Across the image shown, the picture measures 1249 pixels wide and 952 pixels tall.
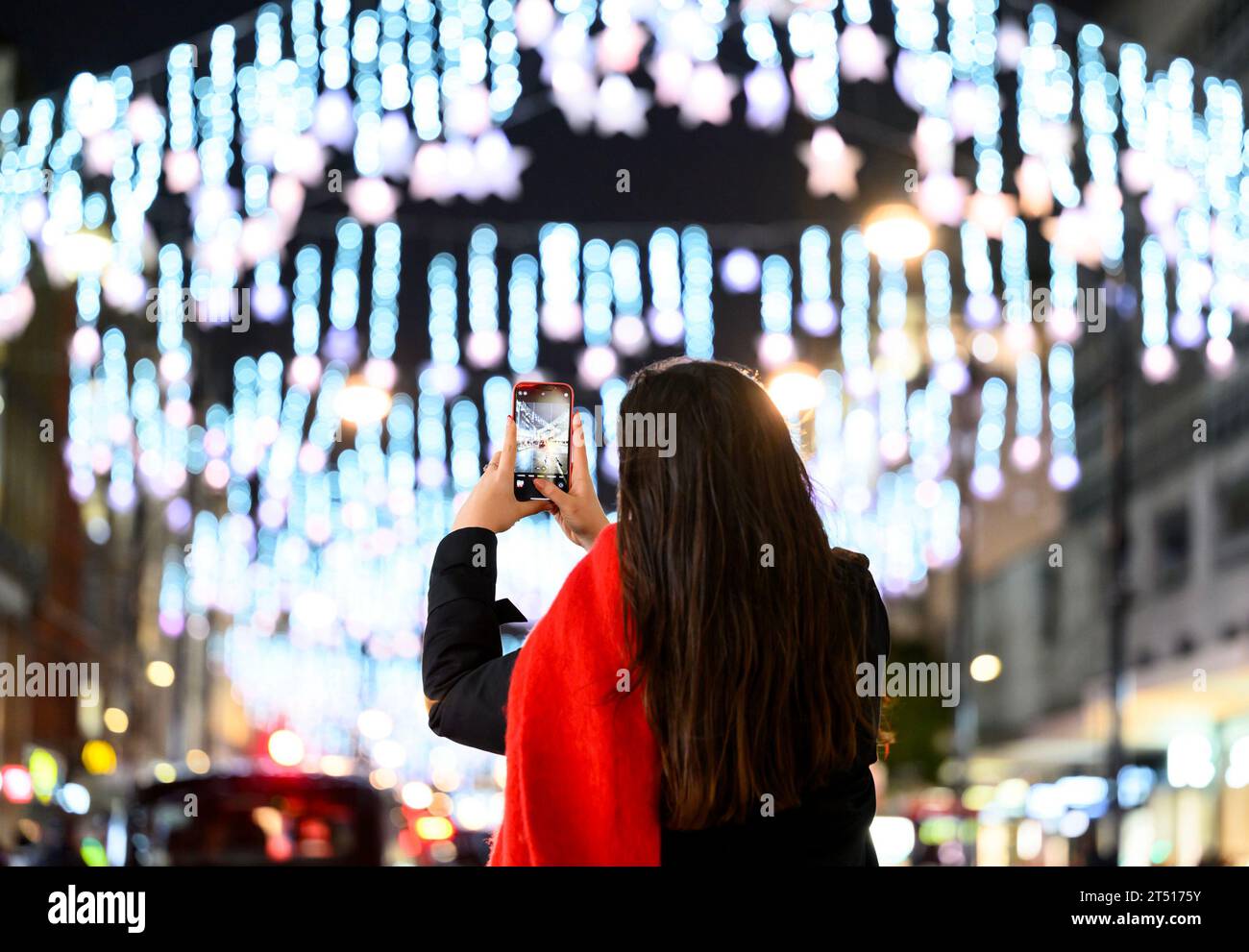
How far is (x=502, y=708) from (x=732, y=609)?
0.36 meters

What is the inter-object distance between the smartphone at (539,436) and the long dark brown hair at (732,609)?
267mm

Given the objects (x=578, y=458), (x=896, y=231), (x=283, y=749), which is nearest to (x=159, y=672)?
(x=283, y=749)

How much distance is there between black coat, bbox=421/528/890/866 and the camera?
2221 millimetres

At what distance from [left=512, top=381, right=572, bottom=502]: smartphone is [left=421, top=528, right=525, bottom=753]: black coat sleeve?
6.2 inches

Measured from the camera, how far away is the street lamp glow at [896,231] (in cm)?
1297

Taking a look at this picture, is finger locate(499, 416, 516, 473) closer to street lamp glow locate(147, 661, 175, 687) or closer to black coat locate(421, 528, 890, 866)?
black coat locate(421, 528, 890, 866)

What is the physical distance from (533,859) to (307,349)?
699 inches

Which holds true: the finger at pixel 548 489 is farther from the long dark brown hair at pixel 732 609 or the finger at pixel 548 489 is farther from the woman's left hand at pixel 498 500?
the long dark brown hair at pixel 732 609

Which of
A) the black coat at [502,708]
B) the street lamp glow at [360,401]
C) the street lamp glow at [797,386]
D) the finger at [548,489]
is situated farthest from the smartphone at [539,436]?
the street lamp glow at [360,401]

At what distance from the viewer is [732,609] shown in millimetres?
2221

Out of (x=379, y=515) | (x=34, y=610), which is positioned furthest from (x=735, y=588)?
(x=34, y=610)

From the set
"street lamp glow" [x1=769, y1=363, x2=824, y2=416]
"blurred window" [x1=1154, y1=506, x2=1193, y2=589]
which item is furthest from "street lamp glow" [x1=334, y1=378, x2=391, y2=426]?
"blurred window" [x1=1154, y1=506, x2=1193, y2=589]
